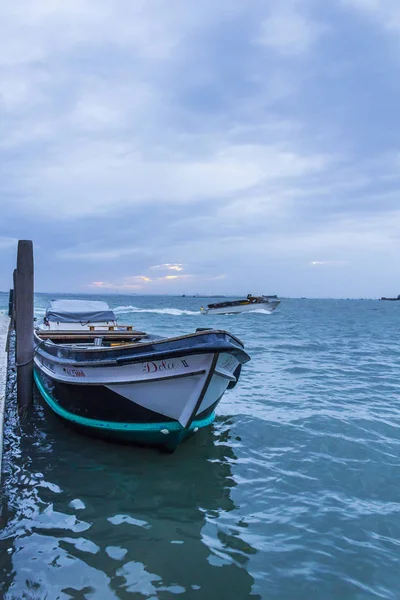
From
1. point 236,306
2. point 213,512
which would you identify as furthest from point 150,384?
point 236,306

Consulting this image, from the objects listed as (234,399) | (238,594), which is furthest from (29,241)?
(238,594)

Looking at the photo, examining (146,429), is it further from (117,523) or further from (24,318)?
(24,318)

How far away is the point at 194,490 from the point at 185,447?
5.05ft

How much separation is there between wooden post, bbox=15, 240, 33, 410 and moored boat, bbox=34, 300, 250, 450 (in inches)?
58.4

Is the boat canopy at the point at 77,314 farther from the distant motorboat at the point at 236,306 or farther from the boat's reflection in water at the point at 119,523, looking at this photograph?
the distant motorboat at the point at 236,306

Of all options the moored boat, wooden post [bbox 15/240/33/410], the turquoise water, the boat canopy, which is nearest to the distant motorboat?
the boat canopy

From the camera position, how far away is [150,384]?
675cm

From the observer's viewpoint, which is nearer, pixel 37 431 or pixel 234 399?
pixel 37 431

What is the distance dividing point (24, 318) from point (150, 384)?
4101mm

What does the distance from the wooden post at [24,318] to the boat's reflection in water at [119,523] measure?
6.41ft

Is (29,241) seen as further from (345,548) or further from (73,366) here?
(345,548)

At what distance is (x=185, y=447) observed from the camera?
301 inches

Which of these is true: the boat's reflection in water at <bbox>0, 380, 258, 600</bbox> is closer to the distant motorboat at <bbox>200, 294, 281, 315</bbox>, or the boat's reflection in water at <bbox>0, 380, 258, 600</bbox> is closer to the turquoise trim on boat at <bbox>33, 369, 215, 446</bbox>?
the turquoise trim on boat at <bbox>33, 369, 215, 446</bbox>

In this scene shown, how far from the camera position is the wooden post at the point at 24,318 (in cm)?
937
